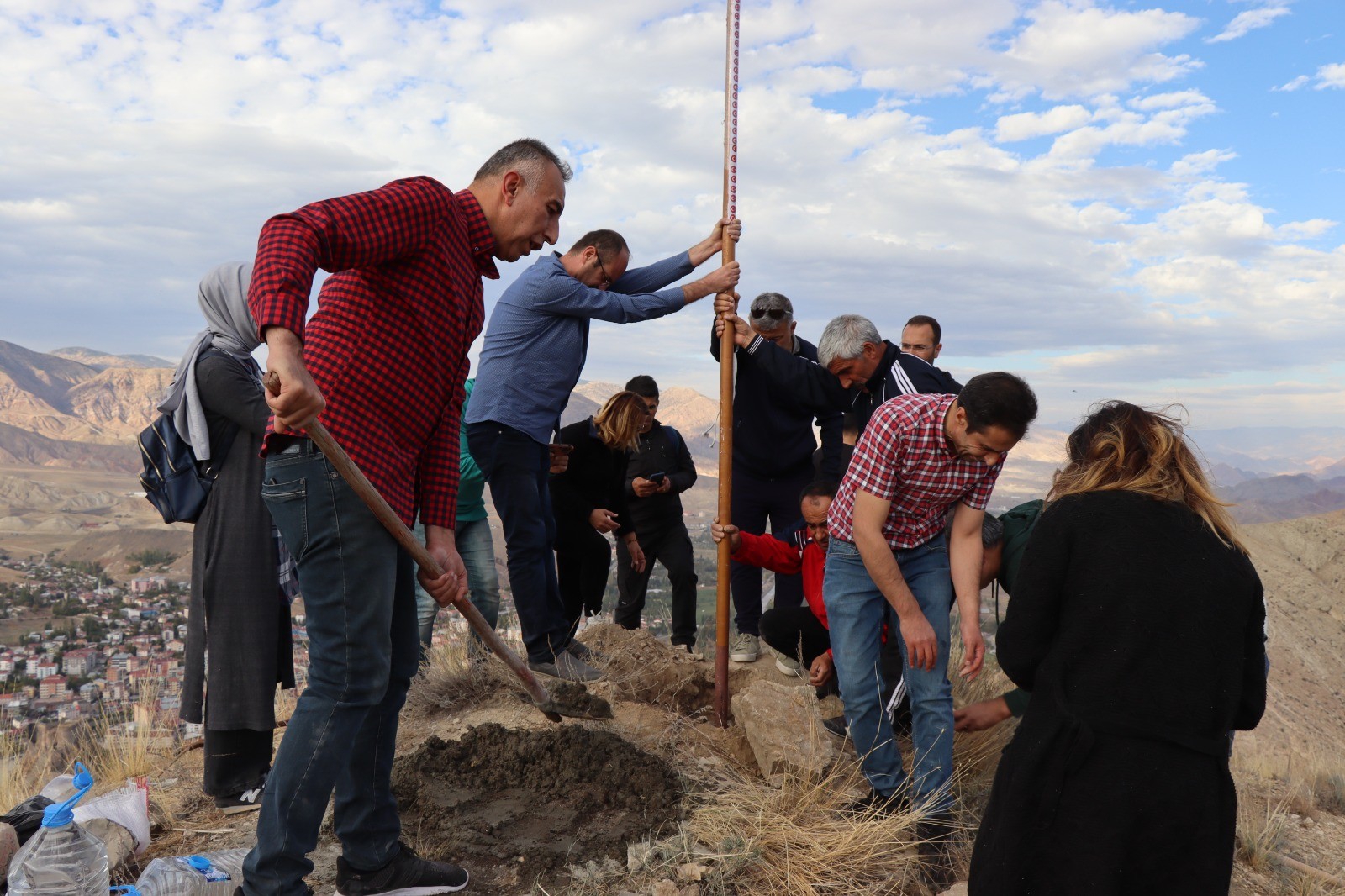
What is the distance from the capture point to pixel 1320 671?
59.6 ft

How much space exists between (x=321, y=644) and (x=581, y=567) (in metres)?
3.59

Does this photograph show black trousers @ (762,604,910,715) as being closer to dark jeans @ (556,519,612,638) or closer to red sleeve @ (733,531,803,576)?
red sleeve @ (733,531,803,576)

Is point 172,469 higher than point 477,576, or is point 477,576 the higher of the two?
point 172,469

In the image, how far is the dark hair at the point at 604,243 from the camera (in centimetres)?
440

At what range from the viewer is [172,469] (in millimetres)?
3295

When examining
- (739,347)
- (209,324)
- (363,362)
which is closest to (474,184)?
(363,362)

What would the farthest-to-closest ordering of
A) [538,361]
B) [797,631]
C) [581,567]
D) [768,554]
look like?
[581,567]
[797,631]
[768,554]
[538,361]

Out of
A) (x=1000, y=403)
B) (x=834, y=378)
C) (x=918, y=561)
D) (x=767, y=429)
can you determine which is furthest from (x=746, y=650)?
(x=1000, y=403)

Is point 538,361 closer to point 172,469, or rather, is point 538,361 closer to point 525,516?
point 525,516

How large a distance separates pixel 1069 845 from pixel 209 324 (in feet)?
10.9

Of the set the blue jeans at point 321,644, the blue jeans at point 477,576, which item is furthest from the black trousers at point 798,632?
the blue jeans at point 321,644

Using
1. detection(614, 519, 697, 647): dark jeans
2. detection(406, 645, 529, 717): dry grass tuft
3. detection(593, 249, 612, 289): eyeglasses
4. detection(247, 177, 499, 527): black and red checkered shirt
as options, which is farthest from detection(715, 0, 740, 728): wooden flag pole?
detection(247, 177, 499, 527): black and red checkered shirt

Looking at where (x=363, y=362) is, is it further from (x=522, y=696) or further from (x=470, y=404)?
(x=522, y=696)

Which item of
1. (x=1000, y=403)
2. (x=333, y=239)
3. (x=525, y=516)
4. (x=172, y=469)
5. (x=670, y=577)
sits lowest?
(x=670, y=577)
